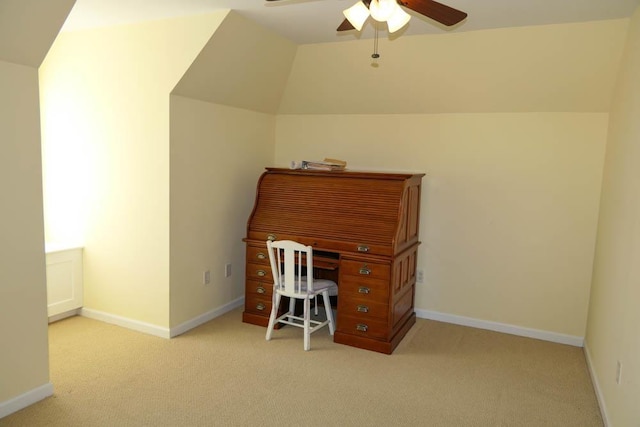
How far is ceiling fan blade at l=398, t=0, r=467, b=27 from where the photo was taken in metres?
1.90

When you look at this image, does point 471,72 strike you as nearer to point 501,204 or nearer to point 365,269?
point 501,204

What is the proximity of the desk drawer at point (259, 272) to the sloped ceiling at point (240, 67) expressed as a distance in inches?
53.7

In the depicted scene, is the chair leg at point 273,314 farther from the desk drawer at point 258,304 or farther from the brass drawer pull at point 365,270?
the brass drawer pull at point 365,270

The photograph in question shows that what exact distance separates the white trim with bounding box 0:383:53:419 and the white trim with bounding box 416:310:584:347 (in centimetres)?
286

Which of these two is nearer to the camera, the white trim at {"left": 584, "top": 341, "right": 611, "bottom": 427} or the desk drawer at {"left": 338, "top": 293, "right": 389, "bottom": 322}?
the white trim at {"left": 584, "top": 341, "right": 611, "bottom": 427}

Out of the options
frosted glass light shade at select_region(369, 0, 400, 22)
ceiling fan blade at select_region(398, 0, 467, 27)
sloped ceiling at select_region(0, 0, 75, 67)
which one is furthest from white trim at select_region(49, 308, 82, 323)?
ceiling fan blade at select_region(398, 0, 467, 27)

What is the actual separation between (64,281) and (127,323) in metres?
0.62

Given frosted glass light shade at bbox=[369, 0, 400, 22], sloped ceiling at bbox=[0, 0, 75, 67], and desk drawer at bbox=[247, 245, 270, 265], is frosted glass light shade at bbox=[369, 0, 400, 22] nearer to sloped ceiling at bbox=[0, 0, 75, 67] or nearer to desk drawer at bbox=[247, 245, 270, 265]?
sloped ceiling at bbox=[0, 0, 75, 67]

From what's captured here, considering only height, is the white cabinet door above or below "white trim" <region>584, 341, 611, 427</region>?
above

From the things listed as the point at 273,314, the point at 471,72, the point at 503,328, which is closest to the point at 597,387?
the point at 503,328

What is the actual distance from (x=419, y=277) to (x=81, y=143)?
304 cm

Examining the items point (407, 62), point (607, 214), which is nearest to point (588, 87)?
point (607, 214)

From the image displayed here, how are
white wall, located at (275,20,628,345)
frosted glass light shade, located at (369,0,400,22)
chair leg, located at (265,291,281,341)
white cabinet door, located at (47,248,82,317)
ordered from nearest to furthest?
1. frosted glass light shade, located at (369,0,400,22)
2. white wall, located at (275,20,628,345)
3. chair leg, located at (265,291,281,341)
4. white cabinet door, located at (47,248,82,317)

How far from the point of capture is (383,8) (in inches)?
74.7
